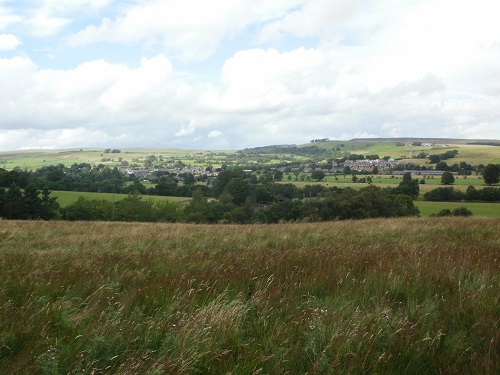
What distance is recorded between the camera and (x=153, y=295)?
4.40 meters

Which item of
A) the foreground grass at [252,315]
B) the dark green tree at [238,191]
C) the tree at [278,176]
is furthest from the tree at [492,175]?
the foreground grass at [252,315]

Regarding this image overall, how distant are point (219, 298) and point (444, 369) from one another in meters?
2.29

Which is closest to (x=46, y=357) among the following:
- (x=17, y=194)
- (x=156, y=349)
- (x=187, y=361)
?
(x=156, y=349)

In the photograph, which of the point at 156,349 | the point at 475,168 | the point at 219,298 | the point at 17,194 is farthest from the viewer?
the point at 475,168

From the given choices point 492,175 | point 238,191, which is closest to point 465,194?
point 492,175

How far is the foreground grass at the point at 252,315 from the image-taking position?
2973 mm

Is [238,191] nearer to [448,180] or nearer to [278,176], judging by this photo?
[278,176]

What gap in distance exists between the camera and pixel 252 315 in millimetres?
3934

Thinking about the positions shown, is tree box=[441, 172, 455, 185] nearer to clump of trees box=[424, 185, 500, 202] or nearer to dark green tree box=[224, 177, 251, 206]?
clump of trees box=[424, 185, 500, 202]

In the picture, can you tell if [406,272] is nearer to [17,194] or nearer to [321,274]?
[321,274]

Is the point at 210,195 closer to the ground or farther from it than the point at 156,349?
closer to the ground

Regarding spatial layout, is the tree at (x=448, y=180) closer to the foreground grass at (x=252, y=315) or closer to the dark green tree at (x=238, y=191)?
the dark green tree at (x=238, y=191)

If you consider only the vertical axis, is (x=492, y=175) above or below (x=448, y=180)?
above

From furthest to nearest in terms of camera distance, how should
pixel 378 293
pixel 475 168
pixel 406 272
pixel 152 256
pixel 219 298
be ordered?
1. pixel 475 168
2. pixel 152 256
3. pixel 406 272
4. pixel 378 293
5. pixel 219 298
